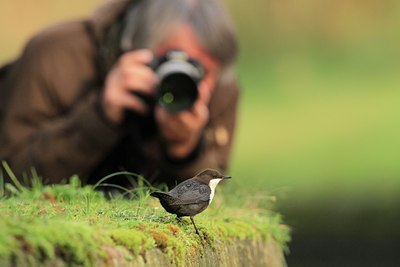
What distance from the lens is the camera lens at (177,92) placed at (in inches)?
227

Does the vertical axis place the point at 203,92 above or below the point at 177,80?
below

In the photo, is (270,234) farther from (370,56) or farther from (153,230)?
(370,56)

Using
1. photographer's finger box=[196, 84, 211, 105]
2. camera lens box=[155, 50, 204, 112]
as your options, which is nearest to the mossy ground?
camera lens box=[155, 50, 204, 112]

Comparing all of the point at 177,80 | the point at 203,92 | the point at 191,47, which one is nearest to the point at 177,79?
the point at 177,80

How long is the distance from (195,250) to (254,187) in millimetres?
1756

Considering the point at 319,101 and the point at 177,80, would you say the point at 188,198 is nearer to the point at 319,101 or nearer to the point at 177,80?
the point at 177,80

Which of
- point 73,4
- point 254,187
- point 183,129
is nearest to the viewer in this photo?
point 254,187

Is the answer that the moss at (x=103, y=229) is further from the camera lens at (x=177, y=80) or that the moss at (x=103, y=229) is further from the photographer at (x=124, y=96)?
the photographer at (x=124, y=96)

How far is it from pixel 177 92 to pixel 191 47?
2.61ft

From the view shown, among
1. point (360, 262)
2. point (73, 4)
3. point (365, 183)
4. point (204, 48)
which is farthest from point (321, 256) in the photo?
point (73, 4)

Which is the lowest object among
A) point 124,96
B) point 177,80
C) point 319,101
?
point 319,101

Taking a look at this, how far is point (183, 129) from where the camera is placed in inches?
241

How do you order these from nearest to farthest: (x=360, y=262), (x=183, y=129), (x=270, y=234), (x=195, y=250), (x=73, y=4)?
(x=195, y=250)
(x=270, y=234)
(x=183, y=129)
(x=360, y=262)
(x=73, y=4)

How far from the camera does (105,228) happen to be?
3.04 metres
